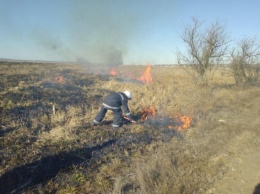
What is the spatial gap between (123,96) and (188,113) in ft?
11.5

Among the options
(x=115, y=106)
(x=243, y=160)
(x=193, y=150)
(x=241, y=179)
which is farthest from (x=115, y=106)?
(x=241, y=179)

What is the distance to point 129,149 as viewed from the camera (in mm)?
6902

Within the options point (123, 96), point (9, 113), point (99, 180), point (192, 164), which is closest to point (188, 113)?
point (123, 96)

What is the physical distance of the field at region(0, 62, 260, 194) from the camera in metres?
5.02

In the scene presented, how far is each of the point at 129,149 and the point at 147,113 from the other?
365 cm

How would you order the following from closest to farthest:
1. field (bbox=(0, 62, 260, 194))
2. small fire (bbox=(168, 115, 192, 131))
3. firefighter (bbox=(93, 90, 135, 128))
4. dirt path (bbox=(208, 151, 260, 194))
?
dirt path (bbox=(208, 151, 260, 194)), field (bbox=(0, 62, 260, 194)), firefighter (bbox=(93, 90, 135, 128)), small fire (bbox=(168, 115, 192, 131))

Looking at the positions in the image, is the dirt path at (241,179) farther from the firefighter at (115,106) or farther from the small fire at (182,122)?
the firefighter at (115,106)

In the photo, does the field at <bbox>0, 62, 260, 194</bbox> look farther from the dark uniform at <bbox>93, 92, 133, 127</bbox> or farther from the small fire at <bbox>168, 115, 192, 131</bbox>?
the dark uniform at <bbox>93, 92, 133, 127</bbox>

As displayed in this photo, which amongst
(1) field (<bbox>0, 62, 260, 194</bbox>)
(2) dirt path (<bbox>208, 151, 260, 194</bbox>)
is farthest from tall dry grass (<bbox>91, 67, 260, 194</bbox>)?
(2) dirt path (<bbox>208, 151, 260, 194</bbox>)

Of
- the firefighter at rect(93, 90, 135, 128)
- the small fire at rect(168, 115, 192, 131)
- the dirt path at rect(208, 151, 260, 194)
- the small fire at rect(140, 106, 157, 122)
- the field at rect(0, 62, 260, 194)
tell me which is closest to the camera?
the dirt path at rect(208, 151, 260, 194)

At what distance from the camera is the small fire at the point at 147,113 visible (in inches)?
387

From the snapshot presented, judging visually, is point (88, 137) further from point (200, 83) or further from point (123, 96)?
point (200, 83)

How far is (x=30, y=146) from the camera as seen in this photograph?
6.66 m

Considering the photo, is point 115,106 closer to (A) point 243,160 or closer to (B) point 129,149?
(B) point 129,149
